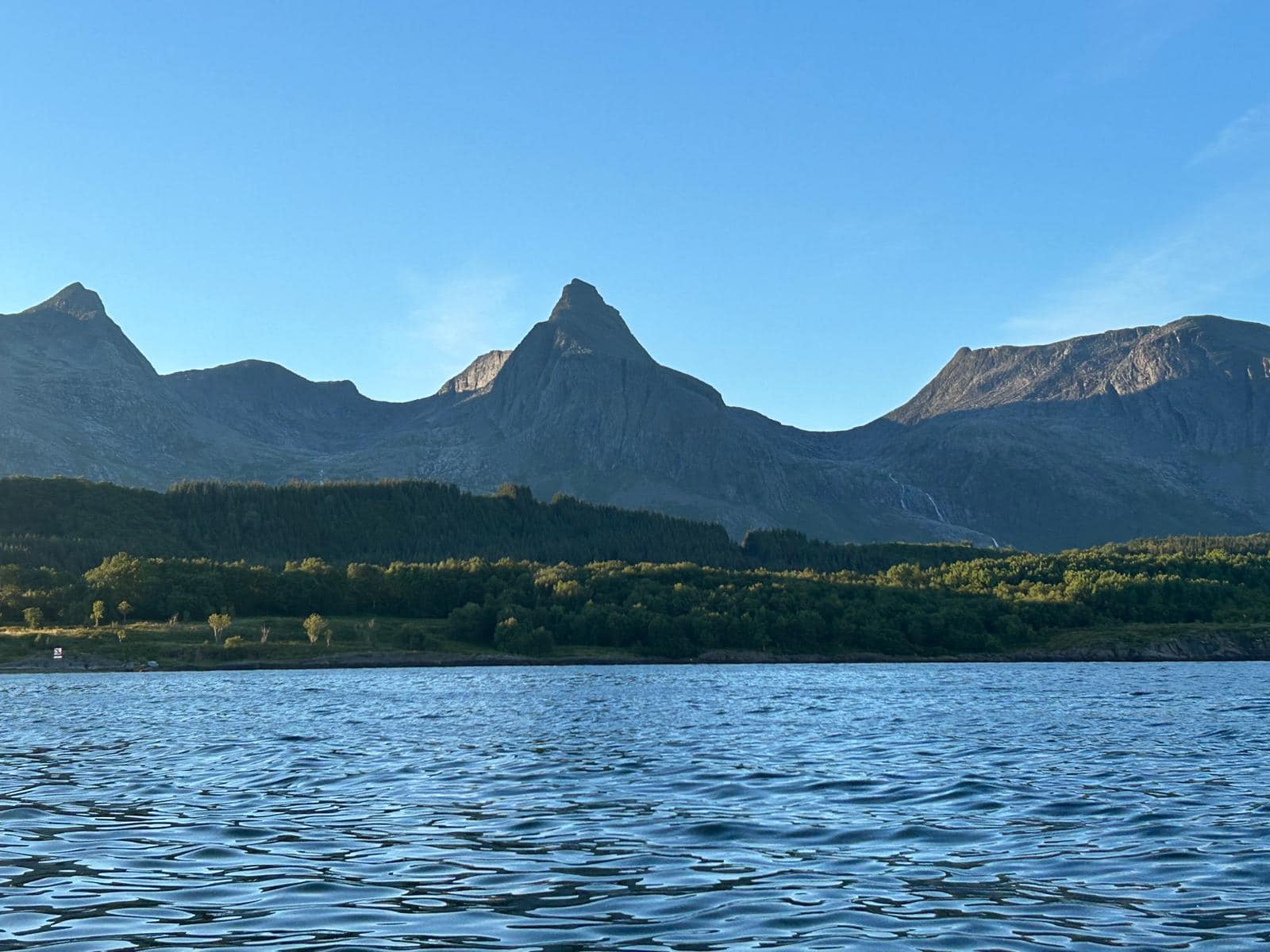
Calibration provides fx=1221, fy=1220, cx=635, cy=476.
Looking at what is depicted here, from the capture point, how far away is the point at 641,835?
35062mm

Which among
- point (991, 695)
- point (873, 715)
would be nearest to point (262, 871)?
point (873, 715)

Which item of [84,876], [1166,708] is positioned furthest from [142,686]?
[84,876]

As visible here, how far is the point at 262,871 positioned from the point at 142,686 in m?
127

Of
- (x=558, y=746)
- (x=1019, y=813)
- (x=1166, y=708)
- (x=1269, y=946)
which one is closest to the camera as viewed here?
(x=1269, y=946)

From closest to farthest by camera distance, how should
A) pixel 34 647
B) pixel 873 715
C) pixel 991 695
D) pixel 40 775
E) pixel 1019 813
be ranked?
pixel 1019 813, pixel 40 775, pixel 873 715, pixel 991 695, pixel 34 647

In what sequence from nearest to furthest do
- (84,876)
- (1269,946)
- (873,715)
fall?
1. (1269,946)
2. (84,876)
3. (873,715)

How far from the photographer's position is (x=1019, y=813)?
127 feet

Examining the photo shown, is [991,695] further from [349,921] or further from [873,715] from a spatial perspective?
[349,921]

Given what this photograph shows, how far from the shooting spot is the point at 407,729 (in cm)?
7588

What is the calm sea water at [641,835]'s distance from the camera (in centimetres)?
2367

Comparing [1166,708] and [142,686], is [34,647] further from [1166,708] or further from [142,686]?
[1166,708]

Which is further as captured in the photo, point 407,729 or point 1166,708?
point 1166,708

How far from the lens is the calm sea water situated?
932 inches

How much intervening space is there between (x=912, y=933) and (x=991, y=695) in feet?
318
